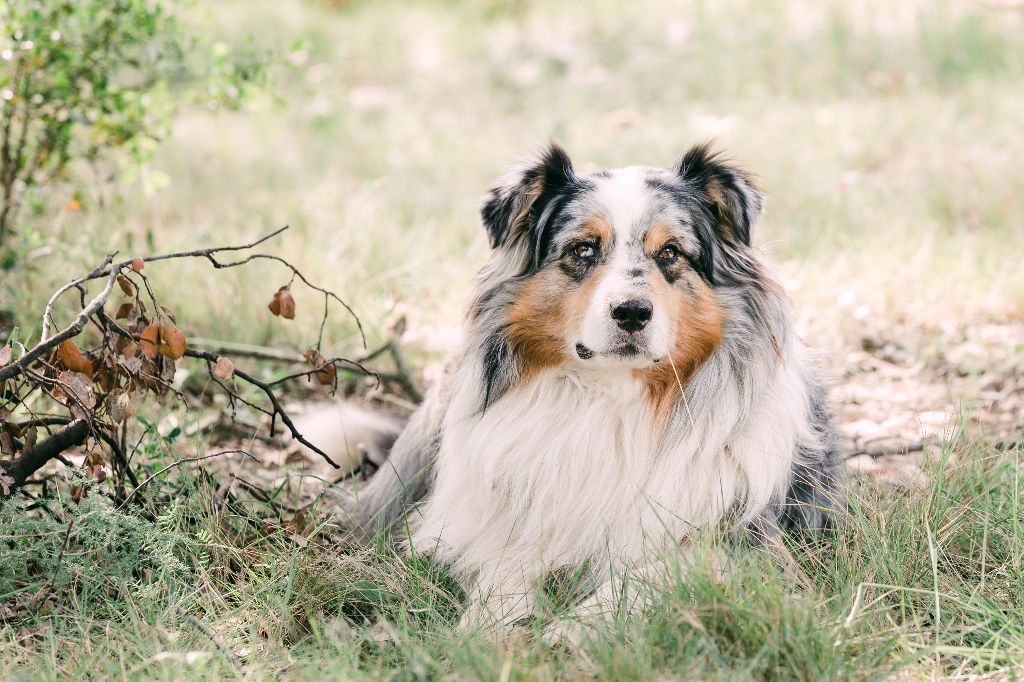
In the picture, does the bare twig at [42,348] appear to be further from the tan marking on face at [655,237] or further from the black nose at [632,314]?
the tan marking on face at [655,237]

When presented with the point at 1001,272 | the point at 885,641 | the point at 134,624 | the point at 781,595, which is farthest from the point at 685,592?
the point at 1001,272

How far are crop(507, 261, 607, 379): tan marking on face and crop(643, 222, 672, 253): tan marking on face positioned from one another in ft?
0.48

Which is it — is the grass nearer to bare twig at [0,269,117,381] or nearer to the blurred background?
the blurred background

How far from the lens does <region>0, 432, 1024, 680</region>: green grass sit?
231 centimetres

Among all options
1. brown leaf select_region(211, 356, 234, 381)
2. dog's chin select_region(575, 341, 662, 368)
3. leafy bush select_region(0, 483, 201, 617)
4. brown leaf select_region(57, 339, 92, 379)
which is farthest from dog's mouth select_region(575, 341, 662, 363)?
brown leaf select_region(57, 339, 92, 379)

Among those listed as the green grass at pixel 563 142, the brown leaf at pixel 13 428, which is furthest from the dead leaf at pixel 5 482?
the green grass at pixel 563 142

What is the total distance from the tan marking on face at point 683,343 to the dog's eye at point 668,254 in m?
0.06

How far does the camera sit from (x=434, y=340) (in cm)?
481

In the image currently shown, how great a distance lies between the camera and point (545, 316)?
9.81 ft

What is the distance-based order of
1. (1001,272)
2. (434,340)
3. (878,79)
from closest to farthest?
(434,340) → (1001,272) → (878,79)

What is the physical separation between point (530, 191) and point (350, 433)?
4.26 ft

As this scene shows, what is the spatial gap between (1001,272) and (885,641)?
334 centimetres

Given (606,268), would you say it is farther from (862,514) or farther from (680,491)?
(862,514)

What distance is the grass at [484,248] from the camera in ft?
Result: 7.98
